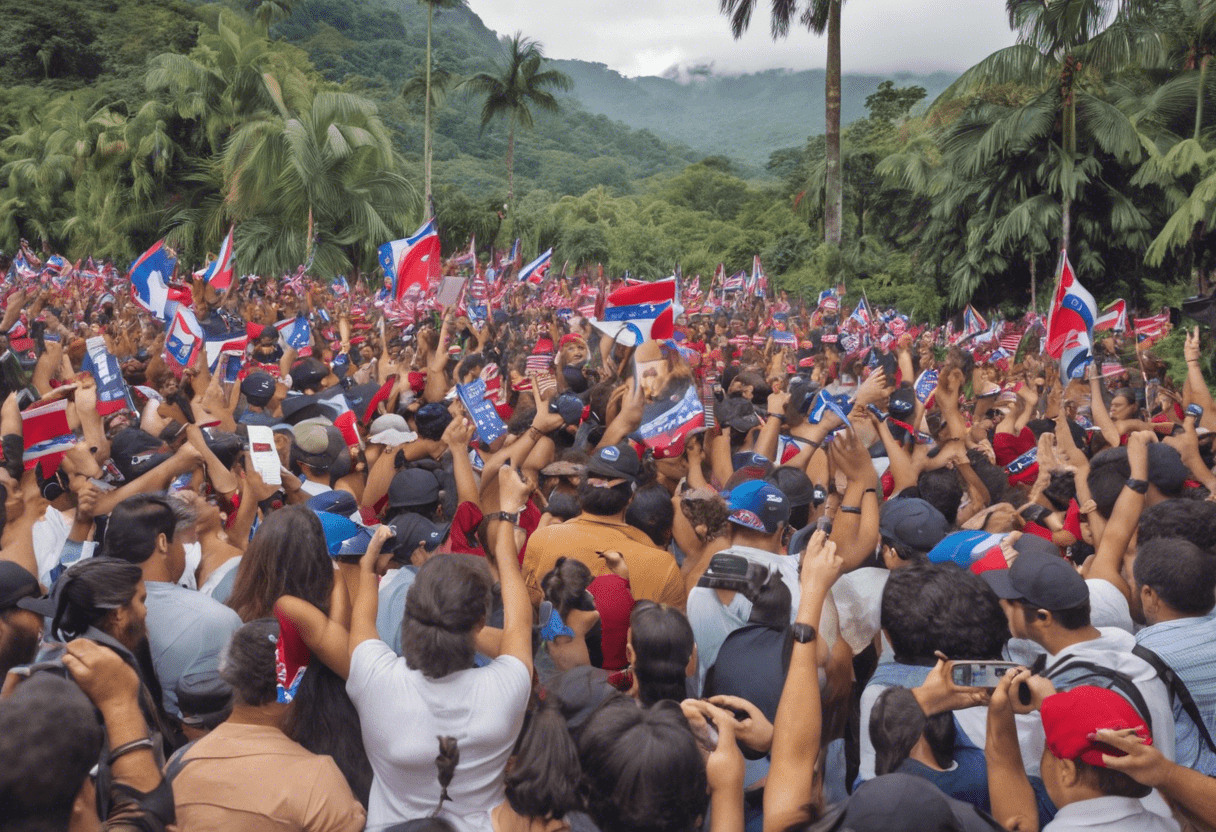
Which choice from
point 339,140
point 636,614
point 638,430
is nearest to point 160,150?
point 339,140

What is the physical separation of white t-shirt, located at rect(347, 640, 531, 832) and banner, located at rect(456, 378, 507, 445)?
2.51m

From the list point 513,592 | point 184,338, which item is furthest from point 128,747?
point 184,338

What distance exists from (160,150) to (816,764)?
3288cm

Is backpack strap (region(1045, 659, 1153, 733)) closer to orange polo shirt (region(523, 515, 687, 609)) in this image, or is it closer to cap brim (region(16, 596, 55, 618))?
orange polo shirt (region(523, 515, 687, 609))

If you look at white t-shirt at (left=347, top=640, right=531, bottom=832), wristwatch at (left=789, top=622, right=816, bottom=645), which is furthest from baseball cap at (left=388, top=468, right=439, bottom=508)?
wristwatch at (left=789, top=622, right=816, bottom=645)

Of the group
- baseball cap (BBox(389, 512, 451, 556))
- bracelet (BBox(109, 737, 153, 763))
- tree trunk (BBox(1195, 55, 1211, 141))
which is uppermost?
tree trunk (BBox(1195, 55, 1211, 141))

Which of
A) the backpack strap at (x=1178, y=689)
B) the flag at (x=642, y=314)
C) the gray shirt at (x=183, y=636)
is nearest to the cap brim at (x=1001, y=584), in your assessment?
the backpack strap at (x=1178, y=689)

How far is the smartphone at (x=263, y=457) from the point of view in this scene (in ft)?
13.2

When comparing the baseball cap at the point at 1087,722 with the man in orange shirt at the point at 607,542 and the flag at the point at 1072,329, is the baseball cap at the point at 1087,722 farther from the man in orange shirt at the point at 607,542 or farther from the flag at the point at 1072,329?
the flag at the point at 1072,329

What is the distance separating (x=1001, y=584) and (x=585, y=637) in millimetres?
1272

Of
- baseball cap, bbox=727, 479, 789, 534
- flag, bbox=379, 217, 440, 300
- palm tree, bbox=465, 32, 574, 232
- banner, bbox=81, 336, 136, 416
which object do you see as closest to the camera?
baseball cap, bbox=727, 479, 789, 534

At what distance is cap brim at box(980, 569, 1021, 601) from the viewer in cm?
279

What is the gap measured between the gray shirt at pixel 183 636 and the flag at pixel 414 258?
880cm

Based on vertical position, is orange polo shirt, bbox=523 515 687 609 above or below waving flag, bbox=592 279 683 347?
below
